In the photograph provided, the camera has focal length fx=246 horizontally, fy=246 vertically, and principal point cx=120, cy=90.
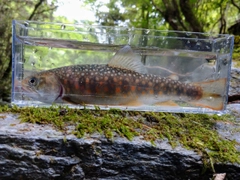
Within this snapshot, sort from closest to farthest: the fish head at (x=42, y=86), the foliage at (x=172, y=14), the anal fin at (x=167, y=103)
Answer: the fish head at (x=42, y=86)
the anal fin at (x=167, y=103)
the foliage at (x=172, y=14)

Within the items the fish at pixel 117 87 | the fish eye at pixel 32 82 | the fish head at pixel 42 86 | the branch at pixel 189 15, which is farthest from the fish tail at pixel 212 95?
the branch at pixel 189 15

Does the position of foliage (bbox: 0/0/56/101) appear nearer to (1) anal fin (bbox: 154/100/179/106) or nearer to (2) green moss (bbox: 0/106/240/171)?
(2) green moss (bbox: 0/106/240/171)

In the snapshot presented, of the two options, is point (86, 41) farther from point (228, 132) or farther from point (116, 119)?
point (228, 132)

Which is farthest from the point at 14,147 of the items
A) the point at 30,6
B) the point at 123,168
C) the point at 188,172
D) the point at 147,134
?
the point at 30,6

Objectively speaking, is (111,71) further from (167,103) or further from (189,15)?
(189,15)

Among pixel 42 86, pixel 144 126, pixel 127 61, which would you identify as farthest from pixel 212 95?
pixel 42 86

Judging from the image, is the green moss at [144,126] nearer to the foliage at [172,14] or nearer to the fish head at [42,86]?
the fish head at [42,86]
